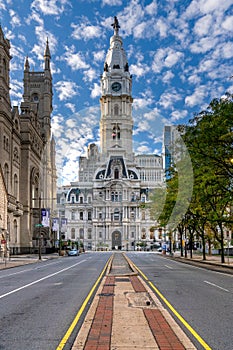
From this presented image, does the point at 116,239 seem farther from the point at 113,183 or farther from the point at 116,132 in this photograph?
the point at 116,132

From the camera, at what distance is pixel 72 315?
11828 millimetres

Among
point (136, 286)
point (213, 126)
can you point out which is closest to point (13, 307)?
point (136, 286)

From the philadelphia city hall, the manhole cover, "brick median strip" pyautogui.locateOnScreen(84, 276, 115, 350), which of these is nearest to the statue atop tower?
the philadelphia city hall

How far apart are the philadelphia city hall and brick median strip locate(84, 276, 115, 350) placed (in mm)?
111482

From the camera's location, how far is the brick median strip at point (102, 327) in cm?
795

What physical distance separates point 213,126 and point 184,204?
15081mm

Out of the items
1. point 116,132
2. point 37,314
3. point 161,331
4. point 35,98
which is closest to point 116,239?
point 116,132

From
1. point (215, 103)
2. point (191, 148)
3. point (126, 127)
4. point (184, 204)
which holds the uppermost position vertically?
point (126, 127)

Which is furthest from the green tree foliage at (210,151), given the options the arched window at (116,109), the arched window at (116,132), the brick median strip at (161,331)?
the arched window at (116,109)

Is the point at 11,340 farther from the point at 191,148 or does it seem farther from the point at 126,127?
the point at 126,127

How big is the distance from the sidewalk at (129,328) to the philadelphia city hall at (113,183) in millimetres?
111545

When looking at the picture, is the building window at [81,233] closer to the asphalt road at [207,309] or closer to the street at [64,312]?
the street at [64,312]

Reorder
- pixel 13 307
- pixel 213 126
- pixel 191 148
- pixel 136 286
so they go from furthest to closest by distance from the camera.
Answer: pixel 191 148
pixel 213 126
pixel 136 286
pixel 13 307

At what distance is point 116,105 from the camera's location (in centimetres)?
16650
